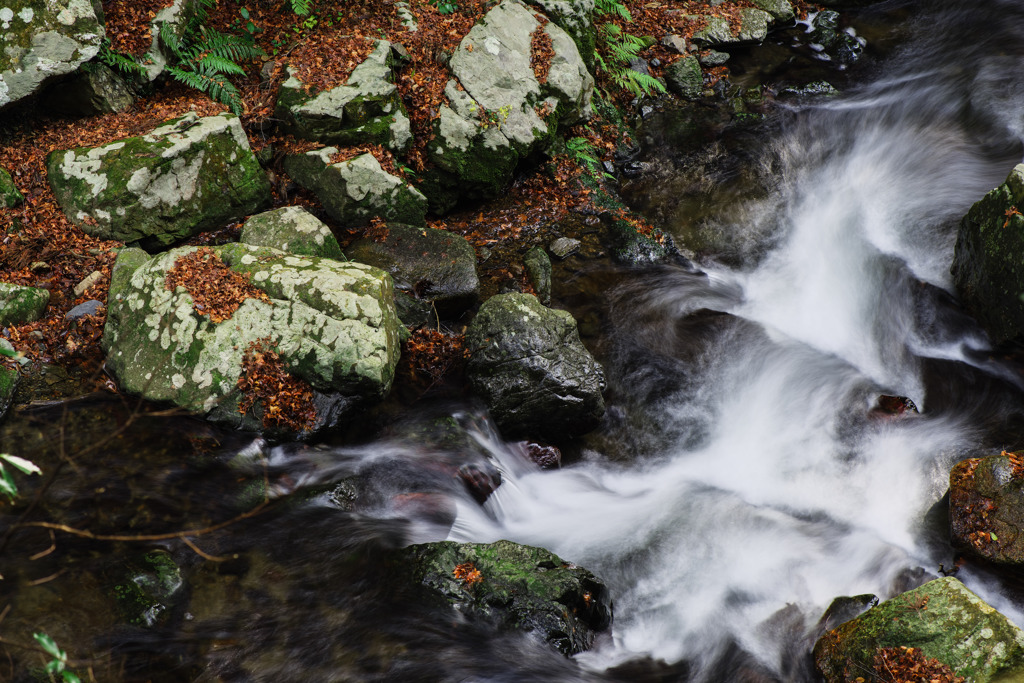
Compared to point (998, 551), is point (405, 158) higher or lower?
higher

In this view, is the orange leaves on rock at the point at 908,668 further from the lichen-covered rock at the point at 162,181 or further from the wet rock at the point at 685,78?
the wet rock at the point at 685,78

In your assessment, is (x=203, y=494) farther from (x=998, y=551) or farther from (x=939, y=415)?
(x=939, y=415)

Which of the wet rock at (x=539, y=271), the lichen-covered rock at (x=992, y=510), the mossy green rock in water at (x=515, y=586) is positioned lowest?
the mossy green rock in water at (x=515, y=586)

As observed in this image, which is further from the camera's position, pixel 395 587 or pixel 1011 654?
pixel 395 587

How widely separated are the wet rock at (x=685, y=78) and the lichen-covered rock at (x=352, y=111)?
5.11 m

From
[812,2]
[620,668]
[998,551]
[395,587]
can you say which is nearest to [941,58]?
[812,2]

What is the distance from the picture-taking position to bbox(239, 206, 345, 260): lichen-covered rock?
6977 millimetres

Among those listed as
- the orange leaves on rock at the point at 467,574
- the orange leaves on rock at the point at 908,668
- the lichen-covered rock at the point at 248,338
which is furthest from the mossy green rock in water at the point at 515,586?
the orange leaves on rock at the point at 908,668

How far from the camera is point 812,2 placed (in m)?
12.4

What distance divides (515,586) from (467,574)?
0.38m

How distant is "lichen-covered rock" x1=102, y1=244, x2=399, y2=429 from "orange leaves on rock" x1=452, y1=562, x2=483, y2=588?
185cm

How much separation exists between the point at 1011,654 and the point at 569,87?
7603 millimetres

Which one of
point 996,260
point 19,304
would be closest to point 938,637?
point 996,260

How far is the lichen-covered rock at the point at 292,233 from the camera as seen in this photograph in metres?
6.98
